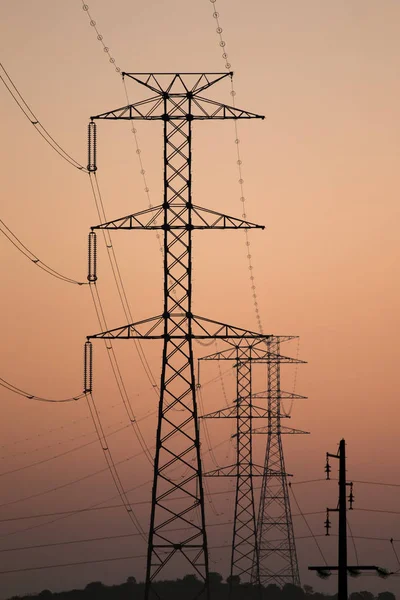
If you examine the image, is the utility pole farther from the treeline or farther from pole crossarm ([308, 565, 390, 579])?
the treeline

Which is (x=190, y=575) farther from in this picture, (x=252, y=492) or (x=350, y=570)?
(x=350, y=570)

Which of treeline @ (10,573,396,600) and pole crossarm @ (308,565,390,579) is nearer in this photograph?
pole crossarm @ (308,565,390,579)

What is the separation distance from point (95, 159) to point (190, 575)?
129812mm

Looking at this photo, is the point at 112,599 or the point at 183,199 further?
the point at 112,599

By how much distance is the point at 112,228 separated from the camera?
55.8 m

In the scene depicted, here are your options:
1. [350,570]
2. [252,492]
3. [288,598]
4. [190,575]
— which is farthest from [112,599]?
[350,570]

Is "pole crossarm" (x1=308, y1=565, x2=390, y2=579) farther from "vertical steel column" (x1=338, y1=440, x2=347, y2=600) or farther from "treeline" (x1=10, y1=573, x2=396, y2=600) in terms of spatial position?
"treeline" (x1=10, y1=573, x2=396, y2=600)

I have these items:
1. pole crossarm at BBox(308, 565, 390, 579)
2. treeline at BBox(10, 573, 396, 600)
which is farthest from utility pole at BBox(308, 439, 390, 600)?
treeline at BBox(10, 573, 396, 600)

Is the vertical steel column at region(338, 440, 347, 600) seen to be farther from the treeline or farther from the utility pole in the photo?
the treeline

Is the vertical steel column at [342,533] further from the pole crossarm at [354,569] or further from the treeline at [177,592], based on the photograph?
the treeline at [177,592]

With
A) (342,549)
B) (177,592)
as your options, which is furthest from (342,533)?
(177,592)

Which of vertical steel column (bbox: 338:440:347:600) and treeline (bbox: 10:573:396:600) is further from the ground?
treeline (bbox: 10:573:396:600)

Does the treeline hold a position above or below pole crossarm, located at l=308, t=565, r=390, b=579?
above

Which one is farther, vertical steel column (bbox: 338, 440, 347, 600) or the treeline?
the treeline
